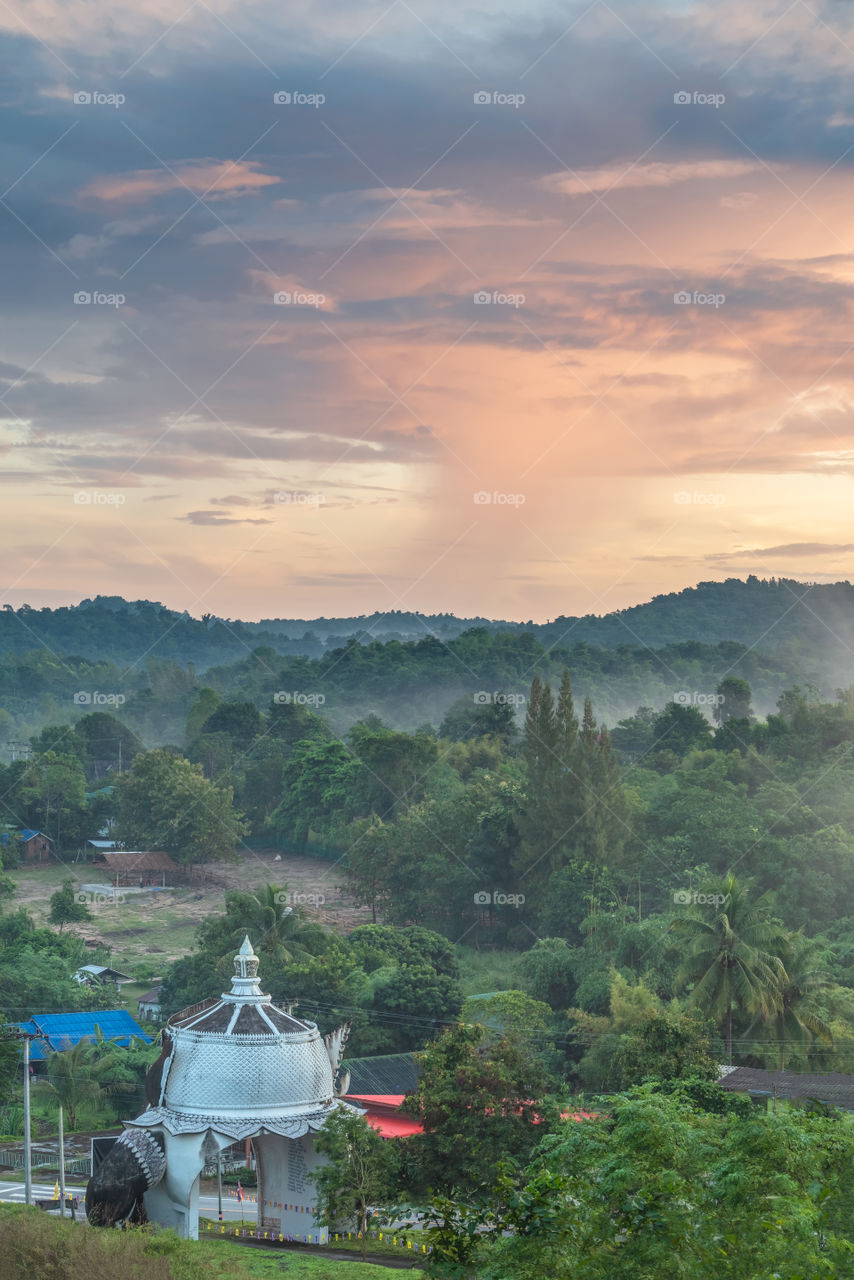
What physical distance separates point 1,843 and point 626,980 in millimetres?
41032

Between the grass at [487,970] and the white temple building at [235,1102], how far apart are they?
53.0ft

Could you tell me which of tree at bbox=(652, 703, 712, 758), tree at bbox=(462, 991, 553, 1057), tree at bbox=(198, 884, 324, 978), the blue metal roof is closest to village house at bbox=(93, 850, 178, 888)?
tree at bbox=(652, 703, 712, 758)

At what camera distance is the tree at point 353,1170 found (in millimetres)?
24359

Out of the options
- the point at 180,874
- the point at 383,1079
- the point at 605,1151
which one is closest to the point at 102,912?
the point at 180,874

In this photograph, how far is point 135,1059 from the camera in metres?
38.4

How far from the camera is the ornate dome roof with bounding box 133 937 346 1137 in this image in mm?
25438

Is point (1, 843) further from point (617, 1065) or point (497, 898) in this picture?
point (617, 1065)

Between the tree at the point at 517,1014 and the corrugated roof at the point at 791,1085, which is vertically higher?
the tree at the point at 517,1014

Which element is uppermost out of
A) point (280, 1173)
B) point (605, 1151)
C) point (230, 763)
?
point (230, 763)

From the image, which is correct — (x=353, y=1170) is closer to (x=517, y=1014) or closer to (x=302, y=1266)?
(x=302, y=1266)

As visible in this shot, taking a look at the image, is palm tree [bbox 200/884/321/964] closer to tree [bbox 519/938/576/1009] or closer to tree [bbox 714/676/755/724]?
tree [bbox 519/938/576/1009]

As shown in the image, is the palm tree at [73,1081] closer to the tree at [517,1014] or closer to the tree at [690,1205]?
the tree at [517,1014]

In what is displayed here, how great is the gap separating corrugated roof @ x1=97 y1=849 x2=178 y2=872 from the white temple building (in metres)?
43.9

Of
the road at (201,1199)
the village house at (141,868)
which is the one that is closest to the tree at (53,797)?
the village house at (141,868)
